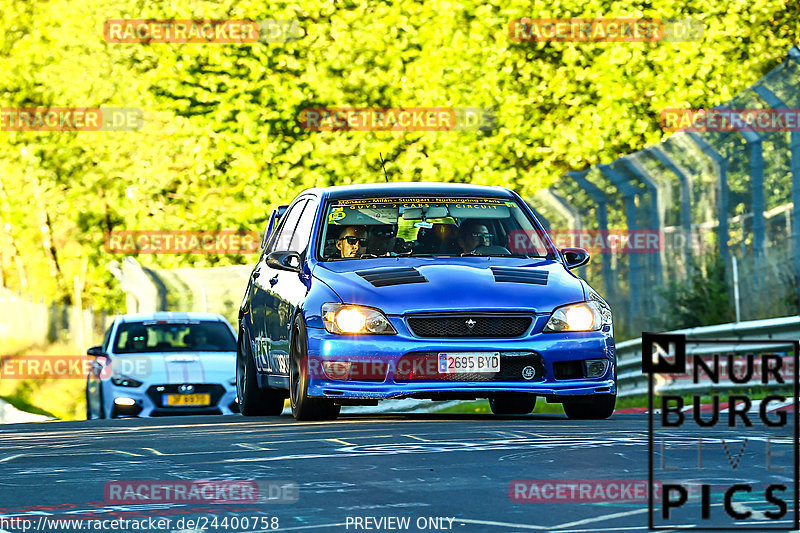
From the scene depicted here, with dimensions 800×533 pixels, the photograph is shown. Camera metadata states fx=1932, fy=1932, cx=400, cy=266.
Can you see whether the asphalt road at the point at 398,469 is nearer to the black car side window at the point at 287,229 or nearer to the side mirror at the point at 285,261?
the side mirror at the point at 285,261

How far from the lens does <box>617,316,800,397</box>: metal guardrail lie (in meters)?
17.4

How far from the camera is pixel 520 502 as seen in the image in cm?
848

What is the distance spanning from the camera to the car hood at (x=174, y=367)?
21.5 metres

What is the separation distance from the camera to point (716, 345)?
19.4m

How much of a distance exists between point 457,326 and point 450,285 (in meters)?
0.34

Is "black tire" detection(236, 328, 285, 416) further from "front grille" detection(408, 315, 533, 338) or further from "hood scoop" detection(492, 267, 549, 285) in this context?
"front grille" detection(408, 315, 533, 338)

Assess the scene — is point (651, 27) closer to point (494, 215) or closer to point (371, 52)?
point (371, 52)

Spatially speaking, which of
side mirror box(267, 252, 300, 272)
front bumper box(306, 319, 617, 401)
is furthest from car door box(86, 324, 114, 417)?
front bumper box(306, 319, 617, 401)

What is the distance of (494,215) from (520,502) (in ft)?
21.3

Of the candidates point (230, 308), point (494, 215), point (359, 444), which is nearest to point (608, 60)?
point (230, 308)

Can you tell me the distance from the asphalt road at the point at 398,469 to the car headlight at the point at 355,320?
66 cm

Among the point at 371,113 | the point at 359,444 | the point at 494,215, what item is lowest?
the point at 359,444

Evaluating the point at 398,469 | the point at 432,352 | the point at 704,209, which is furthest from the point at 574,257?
the point at 704,209

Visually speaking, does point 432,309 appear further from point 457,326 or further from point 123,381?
point 123,381
